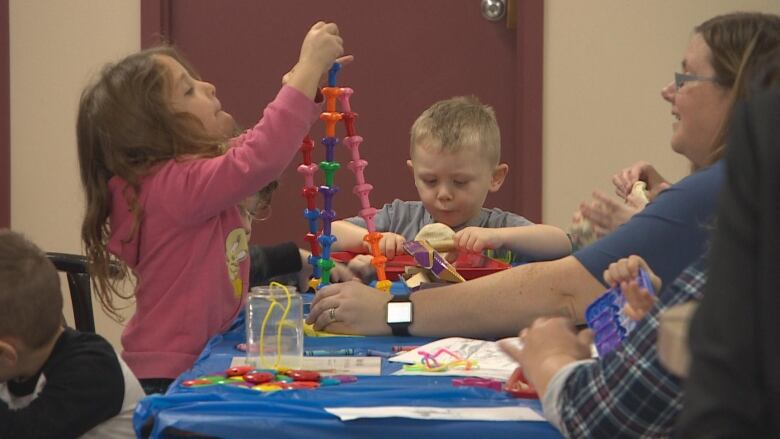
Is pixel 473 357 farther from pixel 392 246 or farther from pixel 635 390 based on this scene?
pixel 392 246

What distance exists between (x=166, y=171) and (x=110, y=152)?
14 centimetres

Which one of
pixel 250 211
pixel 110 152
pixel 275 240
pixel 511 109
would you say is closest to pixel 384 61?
pixel 511 109

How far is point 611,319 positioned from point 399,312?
686 millimetres

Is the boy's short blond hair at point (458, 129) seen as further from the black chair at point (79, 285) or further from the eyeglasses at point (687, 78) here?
the eyeglasses at point (687, 78)

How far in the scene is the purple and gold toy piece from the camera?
2.56 metres

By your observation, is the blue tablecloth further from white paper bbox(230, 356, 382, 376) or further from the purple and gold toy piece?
the purple and gold toy piece

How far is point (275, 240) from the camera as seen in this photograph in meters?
4.86

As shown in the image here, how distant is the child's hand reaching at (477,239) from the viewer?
115 inches

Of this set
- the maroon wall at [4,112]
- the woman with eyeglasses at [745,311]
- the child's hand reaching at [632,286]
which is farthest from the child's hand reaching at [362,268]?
the maroon wall at [4,112]

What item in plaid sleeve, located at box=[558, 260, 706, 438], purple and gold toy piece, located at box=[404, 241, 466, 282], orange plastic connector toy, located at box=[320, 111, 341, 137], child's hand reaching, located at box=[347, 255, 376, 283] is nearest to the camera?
plaid sleeve, located at box=[558, 260, 706, 438]

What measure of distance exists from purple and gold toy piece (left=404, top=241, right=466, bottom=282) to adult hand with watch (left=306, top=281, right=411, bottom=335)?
0.30 m

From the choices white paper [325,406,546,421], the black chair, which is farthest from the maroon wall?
white paper [325,406,546,421]

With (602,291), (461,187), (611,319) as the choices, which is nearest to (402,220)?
(461,187)

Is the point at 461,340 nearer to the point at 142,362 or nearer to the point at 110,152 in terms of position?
the point at 142,362
